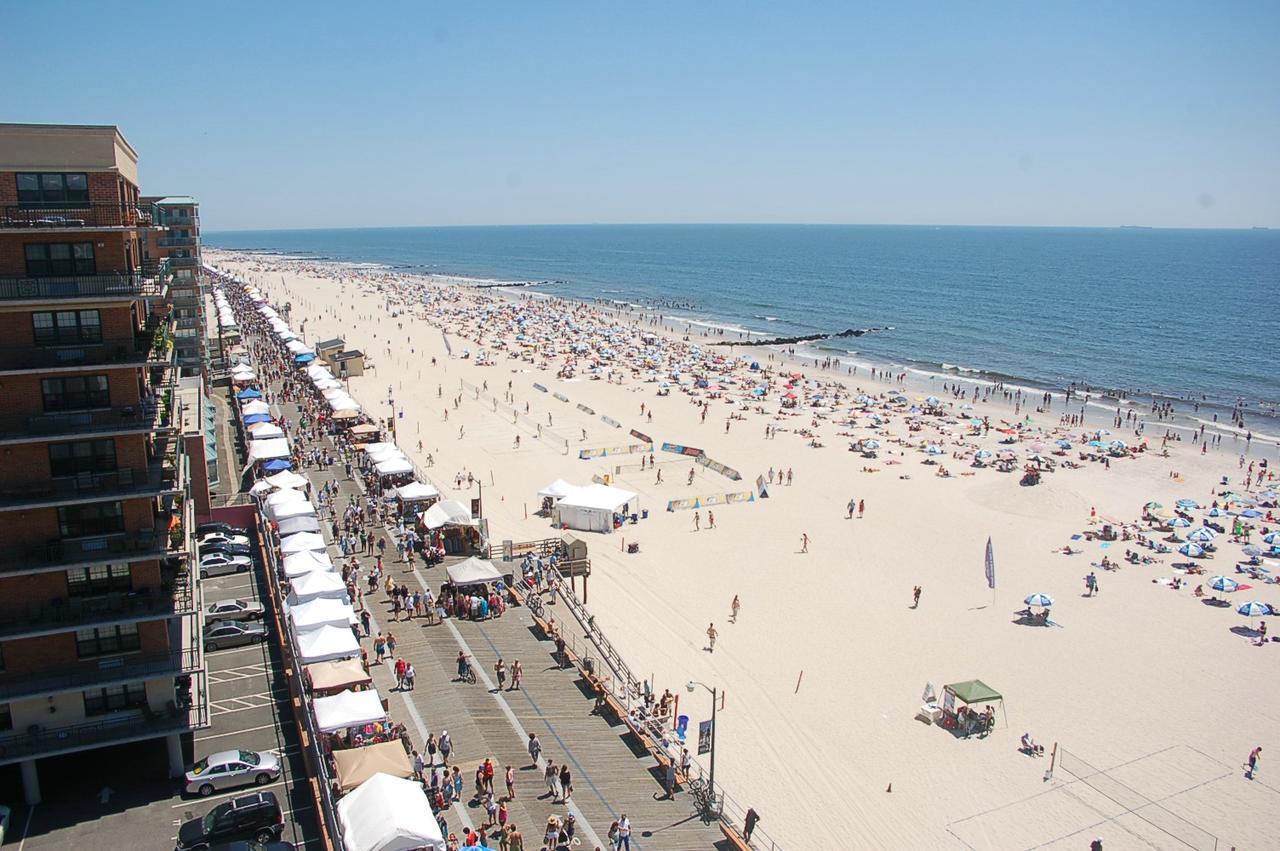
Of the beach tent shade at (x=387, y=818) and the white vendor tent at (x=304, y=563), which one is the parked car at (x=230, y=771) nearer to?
the beach tent shade at (x=387, y=818)

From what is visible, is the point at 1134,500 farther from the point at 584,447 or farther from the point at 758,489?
the point at 584,447

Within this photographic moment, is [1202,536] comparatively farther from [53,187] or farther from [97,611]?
[53,187]

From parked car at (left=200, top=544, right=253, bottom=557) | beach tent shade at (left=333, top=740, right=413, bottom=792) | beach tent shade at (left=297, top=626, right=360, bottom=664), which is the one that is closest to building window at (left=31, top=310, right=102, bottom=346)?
beach tent shade at (left=297, top=626, right=360, bottom=664)

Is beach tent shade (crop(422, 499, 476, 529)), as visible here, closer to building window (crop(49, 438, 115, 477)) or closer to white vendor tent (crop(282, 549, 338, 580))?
white vendor tent (crop(282, 549, 338, 580))

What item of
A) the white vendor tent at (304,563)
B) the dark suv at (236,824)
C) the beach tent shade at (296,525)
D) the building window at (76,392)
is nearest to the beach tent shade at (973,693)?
the dark suv at (236,824)

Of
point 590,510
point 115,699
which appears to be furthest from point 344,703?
point 590,510
